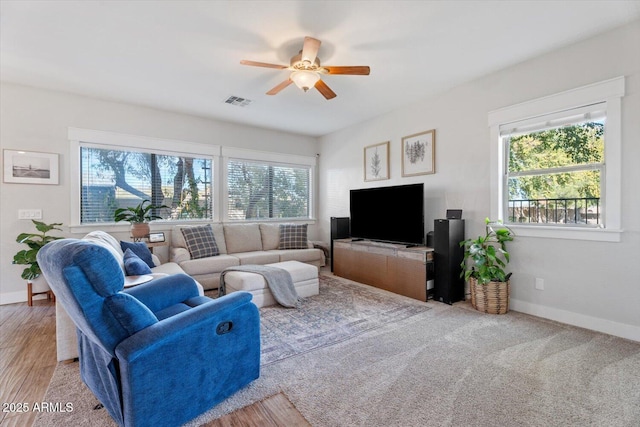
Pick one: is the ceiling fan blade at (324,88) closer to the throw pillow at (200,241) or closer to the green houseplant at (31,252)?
the throw pillow at (200,241)

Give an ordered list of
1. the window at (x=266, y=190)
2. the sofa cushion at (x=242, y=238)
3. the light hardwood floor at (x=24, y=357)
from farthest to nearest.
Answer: the window at (x=266, y=190), the sofa cushion at (x=242, y=238), the light hardwood floor at (x=24, y=357)

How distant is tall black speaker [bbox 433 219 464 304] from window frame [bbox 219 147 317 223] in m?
3.17

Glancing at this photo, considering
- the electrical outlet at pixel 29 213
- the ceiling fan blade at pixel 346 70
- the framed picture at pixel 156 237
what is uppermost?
the ceiling fan blade at pixel 346 70

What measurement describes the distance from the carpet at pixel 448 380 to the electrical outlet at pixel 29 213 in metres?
2.62

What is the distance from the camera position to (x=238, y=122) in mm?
5277

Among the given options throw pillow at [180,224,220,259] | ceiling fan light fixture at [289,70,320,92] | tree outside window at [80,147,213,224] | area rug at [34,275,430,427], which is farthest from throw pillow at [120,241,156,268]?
ceiling fan light fixture at [289,70,320,92]

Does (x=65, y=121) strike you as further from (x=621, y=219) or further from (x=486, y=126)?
(x=621, y=219)

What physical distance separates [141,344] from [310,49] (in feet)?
7.92

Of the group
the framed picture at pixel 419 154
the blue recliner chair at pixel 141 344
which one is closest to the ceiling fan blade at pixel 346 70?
the framed picture at pixel 419 154


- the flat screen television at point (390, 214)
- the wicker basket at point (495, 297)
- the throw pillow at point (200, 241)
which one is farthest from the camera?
the throw pillow at point (200, 241)

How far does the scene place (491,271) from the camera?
321cm

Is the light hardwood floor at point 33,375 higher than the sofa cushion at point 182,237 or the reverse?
the reverse

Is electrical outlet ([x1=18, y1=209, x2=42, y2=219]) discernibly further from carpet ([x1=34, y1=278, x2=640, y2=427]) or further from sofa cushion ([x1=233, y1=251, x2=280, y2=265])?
carpet ([x1=34, y1=278, x2=640, y2=427])

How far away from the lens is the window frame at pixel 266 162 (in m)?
5.26
